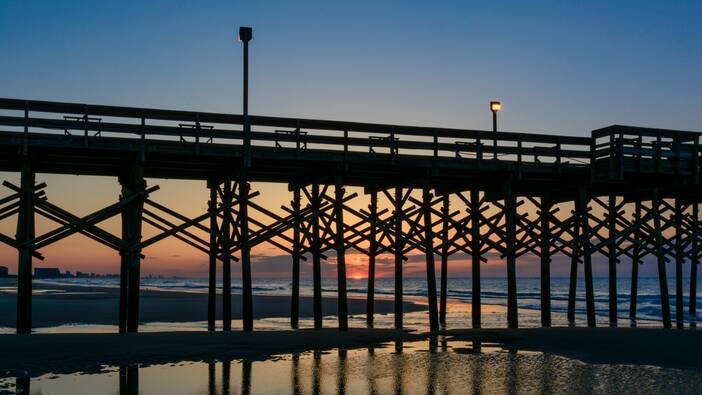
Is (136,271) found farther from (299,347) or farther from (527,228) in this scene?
(527,228)

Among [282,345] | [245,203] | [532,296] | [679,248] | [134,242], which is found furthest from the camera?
[532,296]

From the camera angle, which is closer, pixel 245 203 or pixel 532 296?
pixel 245 203

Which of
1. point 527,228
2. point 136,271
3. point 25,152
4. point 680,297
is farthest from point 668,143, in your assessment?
point 25,152

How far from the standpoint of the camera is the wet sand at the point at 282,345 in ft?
48.5

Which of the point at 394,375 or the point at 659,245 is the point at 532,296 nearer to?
the point at 659,245

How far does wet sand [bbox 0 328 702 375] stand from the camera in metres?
14.8

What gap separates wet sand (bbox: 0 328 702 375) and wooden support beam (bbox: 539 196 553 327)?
5168 millimetres

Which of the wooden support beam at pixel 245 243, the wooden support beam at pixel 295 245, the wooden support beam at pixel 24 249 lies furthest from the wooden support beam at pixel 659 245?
the wooden support beam at pixel 24 249

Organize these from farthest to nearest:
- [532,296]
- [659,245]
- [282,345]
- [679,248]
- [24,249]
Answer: [532,296]
[679,248]
[659,245]
[24,249]
[282,345]

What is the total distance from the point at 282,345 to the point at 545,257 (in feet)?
40.0

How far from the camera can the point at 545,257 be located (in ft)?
85.8

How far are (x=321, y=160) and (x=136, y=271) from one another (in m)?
5.77

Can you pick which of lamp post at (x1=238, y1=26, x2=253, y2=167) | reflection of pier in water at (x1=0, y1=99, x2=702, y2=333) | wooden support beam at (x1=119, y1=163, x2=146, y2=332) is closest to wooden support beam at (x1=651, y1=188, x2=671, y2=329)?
reflection of pier in water at (x1=0, y1=99, x2=702, y2=333)


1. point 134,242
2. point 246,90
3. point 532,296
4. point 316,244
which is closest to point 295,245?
point 316,244
